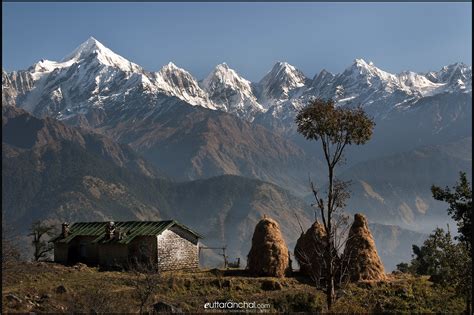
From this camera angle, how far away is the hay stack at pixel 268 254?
57.2m

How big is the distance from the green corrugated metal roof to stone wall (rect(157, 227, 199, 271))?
0.85 meters

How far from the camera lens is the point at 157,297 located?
48.3 m

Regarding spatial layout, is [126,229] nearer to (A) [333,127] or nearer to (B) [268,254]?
(B) [268,254]

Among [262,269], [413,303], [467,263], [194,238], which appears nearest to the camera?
[467,263]

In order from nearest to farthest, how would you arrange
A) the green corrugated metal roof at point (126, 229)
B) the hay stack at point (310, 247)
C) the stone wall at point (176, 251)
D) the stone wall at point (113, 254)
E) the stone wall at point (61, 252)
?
the hay stack at point (310, 247) < the stone wall at point (113, 254) < the stone wall at point (176, 251) < the green corrugated metal roof at point (126, 229) < the stone wall at point (61, 252)

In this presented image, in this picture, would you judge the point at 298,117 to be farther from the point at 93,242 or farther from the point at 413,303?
the point at 93,242

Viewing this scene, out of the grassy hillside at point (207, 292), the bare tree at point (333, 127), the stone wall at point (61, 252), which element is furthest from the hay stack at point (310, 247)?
the stone wall at point (61, 252)

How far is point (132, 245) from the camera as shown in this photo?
66.2 meters

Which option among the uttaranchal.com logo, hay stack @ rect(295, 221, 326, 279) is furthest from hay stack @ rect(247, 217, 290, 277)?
the uttaranchal.com logo

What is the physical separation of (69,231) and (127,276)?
2187 cm

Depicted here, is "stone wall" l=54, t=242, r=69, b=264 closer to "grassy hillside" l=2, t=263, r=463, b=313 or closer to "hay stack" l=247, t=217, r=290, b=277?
"grassy hillside" l=2, t=263, r=463, b=313

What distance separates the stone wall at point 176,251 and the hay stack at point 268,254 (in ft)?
38.1

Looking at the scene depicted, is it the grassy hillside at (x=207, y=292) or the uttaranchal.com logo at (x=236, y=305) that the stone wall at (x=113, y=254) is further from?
the uttaranchal.com logo at (x=236, y=305)

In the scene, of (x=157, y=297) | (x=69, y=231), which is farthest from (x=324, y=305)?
(x=69, y=231)
